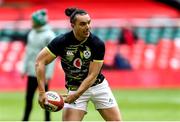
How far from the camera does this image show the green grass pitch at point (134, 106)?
18.7m

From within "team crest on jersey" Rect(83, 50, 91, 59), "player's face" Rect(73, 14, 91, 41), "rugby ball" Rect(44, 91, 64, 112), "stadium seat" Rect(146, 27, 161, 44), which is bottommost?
"rugby ball" Rect(44, 91, 64, 112)

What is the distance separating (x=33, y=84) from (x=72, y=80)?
4.58 meters

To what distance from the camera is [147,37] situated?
2722cm

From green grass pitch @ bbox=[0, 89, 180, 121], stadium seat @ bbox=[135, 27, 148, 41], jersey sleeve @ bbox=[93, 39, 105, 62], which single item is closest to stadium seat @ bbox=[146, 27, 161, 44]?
stadium seat @ bbox=[135, 27, 148, 41]

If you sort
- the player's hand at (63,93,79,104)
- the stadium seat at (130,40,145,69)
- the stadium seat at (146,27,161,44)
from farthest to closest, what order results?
1. the stadium seat at (146,27,161,44)
2. the stadium seat at (130,40,145,69)
3. the player's hand at (63,93,79,104)

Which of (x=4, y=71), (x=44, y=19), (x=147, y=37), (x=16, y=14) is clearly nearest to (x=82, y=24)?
(x=44, y=19)

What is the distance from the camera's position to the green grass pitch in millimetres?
18703

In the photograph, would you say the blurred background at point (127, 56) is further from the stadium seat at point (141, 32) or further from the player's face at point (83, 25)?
the player's face at point (83, 25)

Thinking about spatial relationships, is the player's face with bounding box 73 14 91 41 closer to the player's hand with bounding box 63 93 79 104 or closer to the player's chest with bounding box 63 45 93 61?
the player's chest with bounding box 63 45 93 61

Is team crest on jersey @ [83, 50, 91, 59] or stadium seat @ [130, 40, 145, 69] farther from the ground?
stadium seat @ [130, 40, 145, 69]

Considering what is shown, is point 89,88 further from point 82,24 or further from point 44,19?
point 44,19

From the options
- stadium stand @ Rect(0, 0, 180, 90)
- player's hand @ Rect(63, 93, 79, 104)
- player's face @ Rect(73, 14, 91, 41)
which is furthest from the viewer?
stadium stand @ Rect(0, 0, 180, 90)

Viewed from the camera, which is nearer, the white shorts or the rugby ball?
the rugby ball

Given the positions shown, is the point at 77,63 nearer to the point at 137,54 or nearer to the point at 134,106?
the point at 134,106
